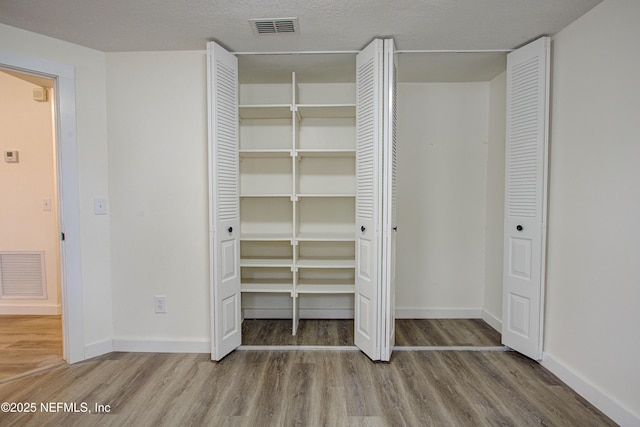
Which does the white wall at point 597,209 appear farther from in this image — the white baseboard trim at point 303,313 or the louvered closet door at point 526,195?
the white baseboard trim at point 303,313

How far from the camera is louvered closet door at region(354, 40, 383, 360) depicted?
6.91ft

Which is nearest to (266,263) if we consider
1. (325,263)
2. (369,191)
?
(325,263)

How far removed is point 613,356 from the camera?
1654 millimetres

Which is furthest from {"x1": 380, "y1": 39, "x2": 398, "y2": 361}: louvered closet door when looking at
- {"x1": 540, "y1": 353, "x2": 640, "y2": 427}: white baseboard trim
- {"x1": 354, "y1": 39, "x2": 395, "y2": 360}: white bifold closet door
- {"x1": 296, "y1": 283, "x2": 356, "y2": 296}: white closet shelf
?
{"x1": 540, "y1": 353, "x2": 640, "y2": 427}: white baseboard trim

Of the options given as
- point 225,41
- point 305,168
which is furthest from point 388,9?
point 305,168

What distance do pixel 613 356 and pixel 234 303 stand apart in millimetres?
2547

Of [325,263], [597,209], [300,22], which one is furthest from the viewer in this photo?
[325,263]

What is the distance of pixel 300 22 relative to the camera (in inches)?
73.9

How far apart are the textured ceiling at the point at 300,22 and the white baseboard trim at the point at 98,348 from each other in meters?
2.37

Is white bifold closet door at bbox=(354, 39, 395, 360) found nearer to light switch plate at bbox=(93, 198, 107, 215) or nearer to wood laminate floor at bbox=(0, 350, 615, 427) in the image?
wood laminate floor at bbox=(0, 350, 615, 427)

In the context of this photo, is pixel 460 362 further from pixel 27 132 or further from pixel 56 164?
pixel 27 132

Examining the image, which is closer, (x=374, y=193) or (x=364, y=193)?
(x=374, y=193)

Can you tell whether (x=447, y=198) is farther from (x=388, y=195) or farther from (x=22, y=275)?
(x=22, y=275)

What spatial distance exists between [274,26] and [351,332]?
2.60 m
